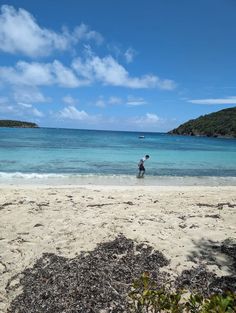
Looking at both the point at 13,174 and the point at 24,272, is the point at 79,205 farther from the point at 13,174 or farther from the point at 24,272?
the point at 13,174

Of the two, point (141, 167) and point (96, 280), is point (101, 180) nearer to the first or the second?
point (141, 167)

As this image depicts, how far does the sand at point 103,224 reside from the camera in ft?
19.8

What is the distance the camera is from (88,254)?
19.9 ft

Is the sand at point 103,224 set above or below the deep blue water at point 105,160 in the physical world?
above

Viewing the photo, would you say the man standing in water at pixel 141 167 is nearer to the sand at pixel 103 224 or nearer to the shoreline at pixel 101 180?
the shoreline at pixel 101 180

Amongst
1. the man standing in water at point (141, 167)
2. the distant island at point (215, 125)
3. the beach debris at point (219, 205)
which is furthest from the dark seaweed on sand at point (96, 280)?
the distant island at point (215, 125)

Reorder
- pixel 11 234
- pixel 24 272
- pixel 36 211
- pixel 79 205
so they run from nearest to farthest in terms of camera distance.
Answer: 1. pixel 24 272
2. pixel 11 234
3. pixel 36 211
4. pixel 79 205

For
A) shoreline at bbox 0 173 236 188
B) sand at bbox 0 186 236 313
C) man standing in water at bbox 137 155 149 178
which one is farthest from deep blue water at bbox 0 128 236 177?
sand at bbox 0 186 236 313

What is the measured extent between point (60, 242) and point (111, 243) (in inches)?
42.3

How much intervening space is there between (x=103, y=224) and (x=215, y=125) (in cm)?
13803

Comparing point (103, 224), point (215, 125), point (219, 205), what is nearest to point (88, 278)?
point (103, 224)

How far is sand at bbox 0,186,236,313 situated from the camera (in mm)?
6043

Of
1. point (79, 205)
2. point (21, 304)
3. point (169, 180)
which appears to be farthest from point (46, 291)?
point (169, 180)

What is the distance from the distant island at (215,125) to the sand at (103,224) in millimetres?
120099
